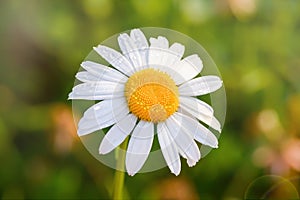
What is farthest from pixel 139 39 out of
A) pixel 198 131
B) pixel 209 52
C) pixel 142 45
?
pixel 209 52

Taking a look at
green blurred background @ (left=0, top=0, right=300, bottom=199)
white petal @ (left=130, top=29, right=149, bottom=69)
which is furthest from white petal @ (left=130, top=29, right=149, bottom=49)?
green blurred background @ (left=0, top=0, right=300, bottom=199)

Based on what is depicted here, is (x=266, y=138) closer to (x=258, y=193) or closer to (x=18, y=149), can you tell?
(x=258, y=193)

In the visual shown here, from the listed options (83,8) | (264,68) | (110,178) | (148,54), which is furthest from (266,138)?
(148,54)

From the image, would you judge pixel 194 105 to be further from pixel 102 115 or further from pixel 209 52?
pixel 209 52

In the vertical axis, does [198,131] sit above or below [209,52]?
above

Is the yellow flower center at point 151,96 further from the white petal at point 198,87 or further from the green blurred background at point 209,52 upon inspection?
the green blurred background at point 209,52

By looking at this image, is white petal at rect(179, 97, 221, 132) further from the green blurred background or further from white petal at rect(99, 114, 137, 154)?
the green blurred background
